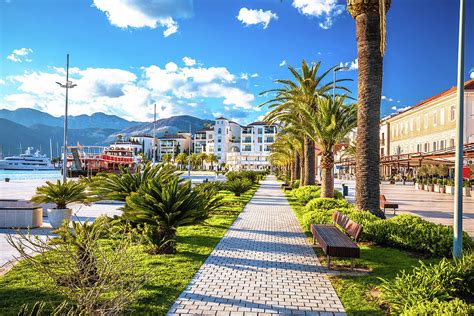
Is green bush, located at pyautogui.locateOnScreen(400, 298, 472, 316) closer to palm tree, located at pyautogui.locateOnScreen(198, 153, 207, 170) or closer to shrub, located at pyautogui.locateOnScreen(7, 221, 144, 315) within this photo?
shrub, located at pyautogui.locateOnScreen(7, 221, 144, 315)

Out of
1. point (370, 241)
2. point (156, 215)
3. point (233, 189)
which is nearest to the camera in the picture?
point (156, 215)

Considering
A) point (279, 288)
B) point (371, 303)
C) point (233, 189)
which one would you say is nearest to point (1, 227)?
point (279, 288)

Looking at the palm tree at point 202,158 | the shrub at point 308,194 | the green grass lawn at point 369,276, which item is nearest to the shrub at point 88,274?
the green grass lawn at point 369,276

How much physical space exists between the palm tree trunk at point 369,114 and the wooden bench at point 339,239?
1248mm

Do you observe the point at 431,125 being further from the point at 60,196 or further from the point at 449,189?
the point at 60,196

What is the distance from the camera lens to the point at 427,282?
5.02 meters

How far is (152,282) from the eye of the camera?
6.05 meters

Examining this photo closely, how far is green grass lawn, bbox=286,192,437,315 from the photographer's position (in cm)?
522

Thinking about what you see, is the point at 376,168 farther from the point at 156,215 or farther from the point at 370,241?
the point at 156,215

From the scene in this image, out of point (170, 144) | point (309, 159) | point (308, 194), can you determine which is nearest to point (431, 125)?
point (309, 159)

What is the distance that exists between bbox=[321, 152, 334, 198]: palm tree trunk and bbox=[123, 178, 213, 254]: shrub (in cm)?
882

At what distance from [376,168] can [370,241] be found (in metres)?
2.35

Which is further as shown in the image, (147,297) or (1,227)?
(1,227)

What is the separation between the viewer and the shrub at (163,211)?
7.81m
